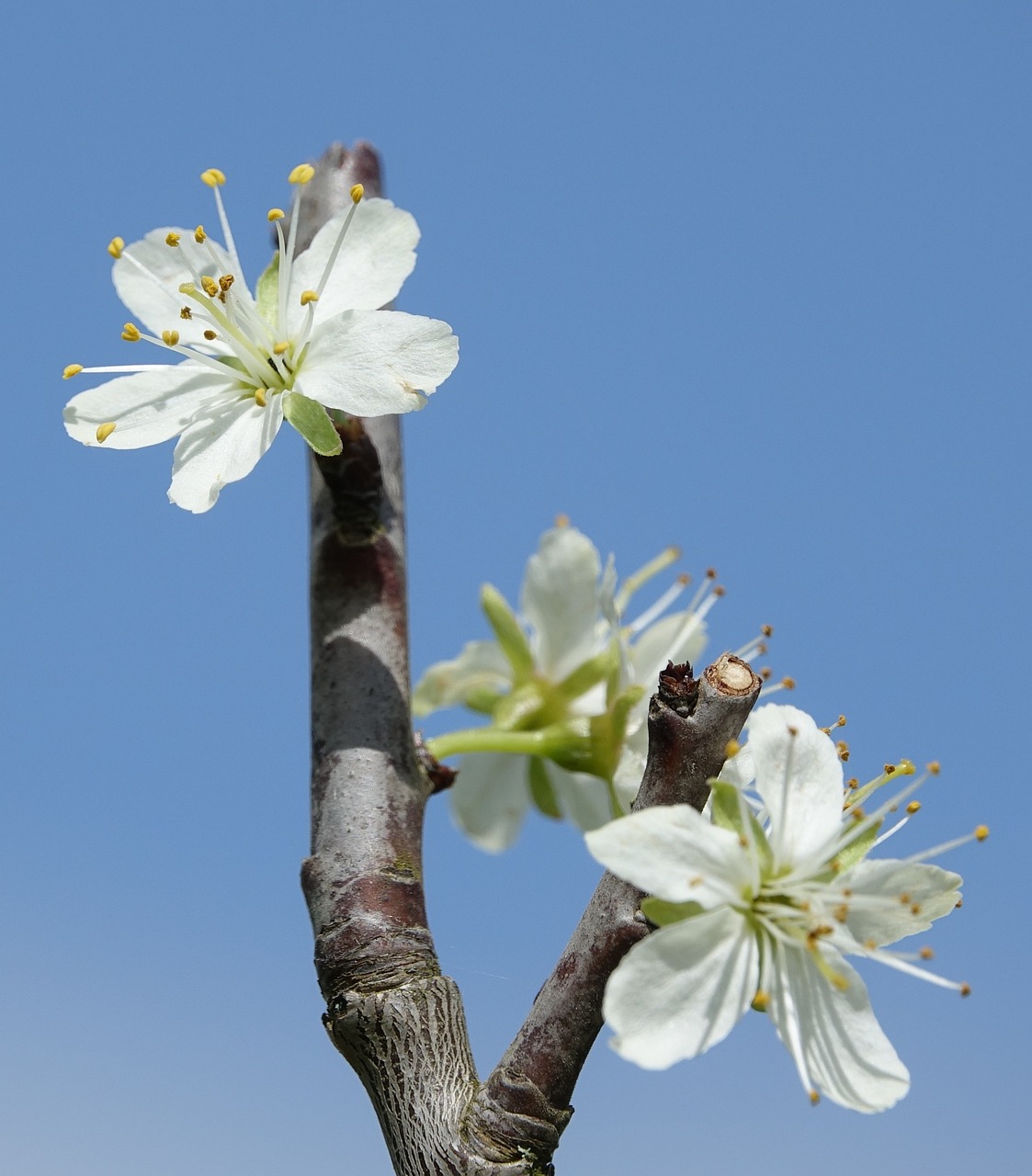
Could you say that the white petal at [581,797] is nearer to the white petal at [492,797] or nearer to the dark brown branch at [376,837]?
the white petal at [492,797]

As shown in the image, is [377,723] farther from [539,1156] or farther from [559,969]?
[539,1156]

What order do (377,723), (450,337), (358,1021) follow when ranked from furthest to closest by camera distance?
1. (377,723)
2. (450,337)
3. (358,1021)

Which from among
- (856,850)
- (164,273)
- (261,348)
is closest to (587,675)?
(856,850)

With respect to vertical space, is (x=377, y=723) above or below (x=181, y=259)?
below

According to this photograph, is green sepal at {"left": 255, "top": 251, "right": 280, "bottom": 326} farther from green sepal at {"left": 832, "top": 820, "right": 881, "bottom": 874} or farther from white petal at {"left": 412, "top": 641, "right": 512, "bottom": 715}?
green sepal at {"left": 832, "top": 820, "right": 881, "bottom": 874}

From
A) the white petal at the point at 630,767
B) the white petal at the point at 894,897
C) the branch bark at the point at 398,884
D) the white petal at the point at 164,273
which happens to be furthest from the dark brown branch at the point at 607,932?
the white petal at the point at 164,273

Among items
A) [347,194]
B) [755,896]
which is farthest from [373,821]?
[347,194]

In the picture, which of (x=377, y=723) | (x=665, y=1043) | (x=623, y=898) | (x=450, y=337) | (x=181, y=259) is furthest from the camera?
(x=181, y=259)
